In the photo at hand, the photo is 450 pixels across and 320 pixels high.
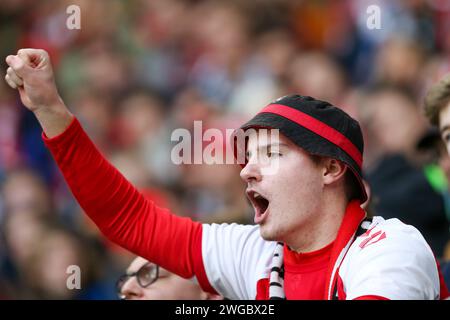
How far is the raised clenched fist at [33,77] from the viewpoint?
2.44m

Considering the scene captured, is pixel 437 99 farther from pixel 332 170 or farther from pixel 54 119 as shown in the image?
pixel 54 119

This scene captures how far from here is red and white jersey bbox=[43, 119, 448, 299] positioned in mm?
2213

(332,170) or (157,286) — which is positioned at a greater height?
(332,170)

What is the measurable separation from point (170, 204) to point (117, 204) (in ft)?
6.71

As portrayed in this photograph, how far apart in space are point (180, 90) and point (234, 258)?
2845mm

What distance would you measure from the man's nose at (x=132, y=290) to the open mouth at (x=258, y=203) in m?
0.61

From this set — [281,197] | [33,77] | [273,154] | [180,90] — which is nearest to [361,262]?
[281,197]

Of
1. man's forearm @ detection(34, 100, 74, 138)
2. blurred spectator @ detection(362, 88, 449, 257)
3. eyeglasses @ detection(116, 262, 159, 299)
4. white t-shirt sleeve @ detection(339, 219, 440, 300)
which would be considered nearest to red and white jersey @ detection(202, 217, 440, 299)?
white t-shirt sleeve @ detection(339, 219, 440, 300)

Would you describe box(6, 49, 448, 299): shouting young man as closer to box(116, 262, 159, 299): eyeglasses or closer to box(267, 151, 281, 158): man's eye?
box(267, 151, 281, 158): man's eye

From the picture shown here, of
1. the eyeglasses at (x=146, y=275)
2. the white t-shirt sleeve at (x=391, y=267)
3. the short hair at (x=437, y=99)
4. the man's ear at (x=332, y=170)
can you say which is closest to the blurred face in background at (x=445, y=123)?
the short hair at (x=437, y=99)

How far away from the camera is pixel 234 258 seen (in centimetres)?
272

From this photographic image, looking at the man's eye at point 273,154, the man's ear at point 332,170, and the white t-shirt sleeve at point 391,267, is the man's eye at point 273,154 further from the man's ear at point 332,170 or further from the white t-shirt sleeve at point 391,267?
the white t-shirt sleeve at point 391,267

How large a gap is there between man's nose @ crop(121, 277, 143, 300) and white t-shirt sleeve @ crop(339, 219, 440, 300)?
88 cm

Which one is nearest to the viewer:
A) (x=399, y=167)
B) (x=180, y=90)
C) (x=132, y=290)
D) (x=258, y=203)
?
(x=258, y=203)
